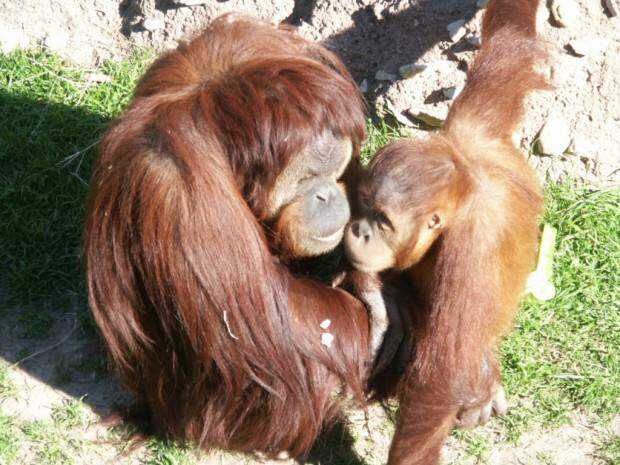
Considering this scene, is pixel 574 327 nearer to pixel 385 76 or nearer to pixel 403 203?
pixel 403 203

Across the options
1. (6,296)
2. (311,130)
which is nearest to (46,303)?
(6,296)

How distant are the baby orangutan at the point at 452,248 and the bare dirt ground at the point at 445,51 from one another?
25.0 inches

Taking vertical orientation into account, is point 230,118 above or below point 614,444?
above

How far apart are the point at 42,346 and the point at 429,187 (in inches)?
74.2

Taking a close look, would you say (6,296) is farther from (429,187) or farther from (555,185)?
(555,185)

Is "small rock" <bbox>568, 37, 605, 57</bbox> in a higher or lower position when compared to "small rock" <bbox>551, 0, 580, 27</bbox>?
lower

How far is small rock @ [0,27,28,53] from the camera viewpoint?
5105 mm

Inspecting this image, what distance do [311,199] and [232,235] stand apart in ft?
1.20

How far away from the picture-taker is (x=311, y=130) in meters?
3.07

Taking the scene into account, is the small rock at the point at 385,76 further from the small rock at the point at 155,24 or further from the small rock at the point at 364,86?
the small rock at the point at 155,24

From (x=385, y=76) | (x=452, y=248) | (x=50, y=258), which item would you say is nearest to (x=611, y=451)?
(x=452, y=248)

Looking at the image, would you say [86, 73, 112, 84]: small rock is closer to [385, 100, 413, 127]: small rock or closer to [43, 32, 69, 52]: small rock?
[43, 32, 69, 52]: small rock

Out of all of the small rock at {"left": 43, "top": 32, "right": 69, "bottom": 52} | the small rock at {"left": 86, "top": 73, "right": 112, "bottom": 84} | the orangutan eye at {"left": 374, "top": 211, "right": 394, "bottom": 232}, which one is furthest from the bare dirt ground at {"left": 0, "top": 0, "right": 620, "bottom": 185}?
the orangutan eye at {"left": 374, "top": 211, "right": 394, "bottom": 232}

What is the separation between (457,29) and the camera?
4.24m
